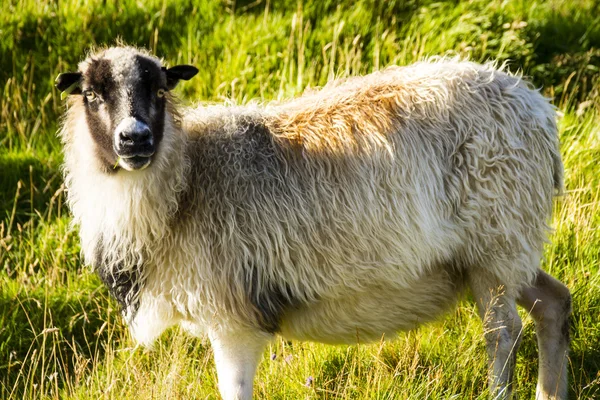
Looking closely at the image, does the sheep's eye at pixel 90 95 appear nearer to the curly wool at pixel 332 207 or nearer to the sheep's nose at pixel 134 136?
the curly wool at pixel 332 207

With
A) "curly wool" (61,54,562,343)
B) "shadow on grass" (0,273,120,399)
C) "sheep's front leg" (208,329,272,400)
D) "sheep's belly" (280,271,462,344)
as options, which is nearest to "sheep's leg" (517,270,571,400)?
"curly wool" (61,54,562,343)

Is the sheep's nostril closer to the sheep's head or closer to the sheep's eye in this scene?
the sheep's head

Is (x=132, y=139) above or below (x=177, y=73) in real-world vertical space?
below

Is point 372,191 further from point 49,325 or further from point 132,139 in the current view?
point 49,325

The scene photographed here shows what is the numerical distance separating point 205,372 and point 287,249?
1.02 metres

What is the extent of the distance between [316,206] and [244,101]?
145 cm

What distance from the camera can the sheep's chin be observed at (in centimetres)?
398

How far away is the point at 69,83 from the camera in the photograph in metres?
4.27

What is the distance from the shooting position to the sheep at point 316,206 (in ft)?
13.7

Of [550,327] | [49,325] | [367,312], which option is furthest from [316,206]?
[49,325]

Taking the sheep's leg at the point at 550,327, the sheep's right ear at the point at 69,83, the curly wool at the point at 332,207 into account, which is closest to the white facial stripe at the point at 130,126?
the curly wool at the point at 332,207

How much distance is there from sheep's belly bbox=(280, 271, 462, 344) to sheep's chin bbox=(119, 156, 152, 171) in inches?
43.6

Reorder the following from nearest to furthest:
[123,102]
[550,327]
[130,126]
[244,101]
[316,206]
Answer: [130,126] → [123,102] → [316,206] → [550,327] → [244,101]

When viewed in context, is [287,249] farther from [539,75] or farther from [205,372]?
[539,75]
